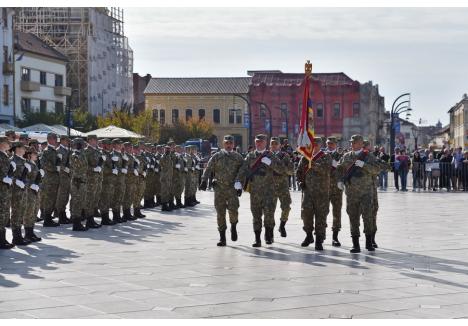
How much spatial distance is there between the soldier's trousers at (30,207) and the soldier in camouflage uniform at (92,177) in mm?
2878

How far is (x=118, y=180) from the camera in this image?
875 inches

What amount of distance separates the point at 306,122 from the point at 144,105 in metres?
94.6

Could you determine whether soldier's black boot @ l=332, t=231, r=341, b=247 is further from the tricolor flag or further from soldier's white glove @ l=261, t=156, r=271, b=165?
soldier's white glove @ l=261, t=156, r=271, b=165

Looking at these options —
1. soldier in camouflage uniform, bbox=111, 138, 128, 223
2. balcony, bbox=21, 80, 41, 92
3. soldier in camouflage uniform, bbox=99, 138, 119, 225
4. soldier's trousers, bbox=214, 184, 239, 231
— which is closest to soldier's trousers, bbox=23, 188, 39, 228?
soldier's trousers, bbox=214, 184, 239, 231

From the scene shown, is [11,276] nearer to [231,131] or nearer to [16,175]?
[16,175]

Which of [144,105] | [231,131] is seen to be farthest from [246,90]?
[144,105]

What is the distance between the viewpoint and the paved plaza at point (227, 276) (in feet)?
33.9

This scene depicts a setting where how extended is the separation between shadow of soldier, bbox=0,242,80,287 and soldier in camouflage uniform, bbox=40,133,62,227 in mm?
3671

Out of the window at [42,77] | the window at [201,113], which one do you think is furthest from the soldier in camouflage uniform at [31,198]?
the window at [201,113]

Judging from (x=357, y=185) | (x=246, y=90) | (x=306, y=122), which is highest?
(x=246, y=90)

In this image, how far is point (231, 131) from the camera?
105875 millimetres

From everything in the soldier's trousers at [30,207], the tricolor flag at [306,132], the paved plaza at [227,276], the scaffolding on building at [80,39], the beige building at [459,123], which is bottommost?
the paved plaza at [227,276]

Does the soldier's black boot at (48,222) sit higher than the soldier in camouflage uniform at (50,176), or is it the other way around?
the soldier in camouflage uniform at (50,176)

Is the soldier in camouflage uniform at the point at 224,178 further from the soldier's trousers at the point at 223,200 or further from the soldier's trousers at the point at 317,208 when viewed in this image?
the soldier's trousers at the point at 317,208
